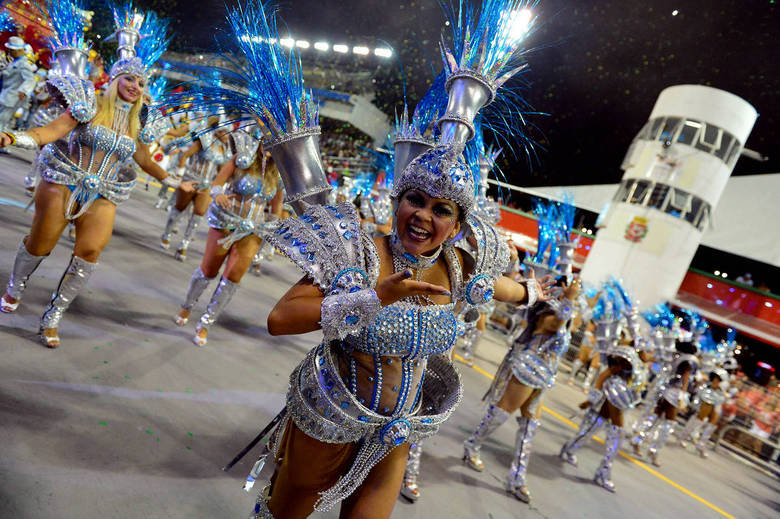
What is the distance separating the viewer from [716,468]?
9.84m

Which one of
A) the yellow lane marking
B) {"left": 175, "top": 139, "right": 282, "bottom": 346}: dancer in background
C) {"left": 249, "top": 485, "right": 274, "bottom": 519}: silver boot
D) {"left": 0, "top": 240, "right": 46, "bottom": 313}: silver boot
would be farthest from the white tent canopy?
{"left": 249, "top": 485, "right": 274, "bottom": 519}: silver boot

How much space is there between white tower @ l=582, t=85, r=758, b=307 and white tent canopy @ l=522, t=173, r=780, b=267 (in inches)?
97.7

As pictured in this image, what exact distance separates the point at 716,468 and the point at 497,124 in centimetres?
1008

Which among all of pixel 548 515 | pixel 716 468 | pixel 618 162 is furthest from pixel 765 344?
pixel 548 515

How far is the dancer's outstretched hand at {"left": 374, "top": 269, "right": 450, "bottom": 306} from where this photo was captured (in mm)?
1469

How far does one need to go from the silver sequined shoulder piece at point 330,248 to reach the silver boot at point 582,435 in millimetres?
5159

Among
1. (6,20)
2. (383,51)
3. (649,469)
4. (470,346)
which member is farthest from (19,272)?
(383,51)

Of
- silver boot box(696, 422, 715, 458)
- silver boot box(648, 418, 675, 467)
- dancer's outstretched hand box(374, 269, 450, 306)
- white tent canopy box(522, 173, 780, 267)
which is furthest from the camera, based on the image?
white tent canopy box(522, 173, 780, 267)

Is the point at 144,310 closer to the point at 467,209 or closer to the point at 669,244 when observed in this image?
the point at 467,209

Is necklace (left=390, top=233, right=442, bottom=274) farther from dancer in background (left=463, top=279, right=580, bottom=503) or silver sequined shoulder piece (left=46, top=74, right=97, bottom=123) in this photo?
dancer in background (left=463, top=279, right=580, bottom=503)

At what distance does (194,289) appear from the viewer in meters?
4.87

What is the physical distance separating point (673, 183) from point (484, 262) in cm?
1804

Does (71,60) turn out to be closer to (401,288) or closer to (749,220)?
(401,288)

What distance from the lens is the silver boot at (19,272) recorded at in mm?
3501
